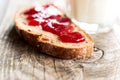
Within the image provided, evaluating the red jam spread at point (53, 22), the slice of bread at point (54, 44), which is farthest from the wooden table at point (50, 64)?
the red jam spread at point (53, 22)

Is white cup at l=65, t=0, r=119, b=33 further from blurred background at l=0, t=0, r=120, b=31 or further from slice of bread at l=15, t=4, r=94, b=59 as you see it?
slice of bread at l=15, t=4, r=94, b=59

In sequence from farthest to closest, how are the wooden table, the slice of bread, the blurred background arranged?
the blurred background < the slice of bread < the wooden table

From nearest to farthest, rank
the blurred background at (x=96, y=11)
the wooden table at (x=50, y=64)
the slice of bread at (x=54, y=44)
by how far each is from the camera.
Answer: the wooden table at (x=50, y=64)
the slice of bread at (x=54, y=44)
the blurred background at (x=96, y=11)

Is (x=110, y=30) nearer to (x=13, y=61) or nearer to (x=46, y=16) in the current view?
(x=46, y=16)

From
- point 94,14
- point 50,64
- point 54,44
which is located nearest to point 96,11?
point 94,14

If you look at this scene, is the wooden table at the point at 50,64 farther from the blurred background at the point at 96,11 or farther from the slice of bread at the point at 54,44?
the blurred background at the point at 96,11

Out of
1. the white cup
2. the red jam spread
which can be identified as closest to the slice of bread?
the red jam spread
